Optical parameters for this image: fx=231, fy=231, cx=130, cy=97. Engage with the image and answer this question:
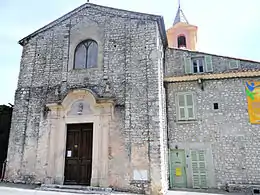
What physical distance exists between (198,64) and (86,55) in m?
5.26

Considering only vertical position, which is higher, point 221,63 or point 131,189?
point 221,63

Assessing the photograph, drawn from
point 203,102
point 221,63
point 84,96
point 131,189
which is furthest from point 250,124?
point 84,96

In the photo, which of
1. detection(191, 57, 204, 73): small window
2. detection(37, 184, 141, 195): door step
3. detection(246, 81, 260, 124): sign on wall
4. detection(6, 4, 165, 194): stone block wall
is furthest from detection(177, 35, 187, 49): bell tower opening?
detection(37, 184, 141, 195): door step

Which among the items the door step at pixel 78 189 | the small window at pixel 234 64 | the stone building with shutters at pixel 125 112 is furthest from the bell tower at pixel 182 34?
the door step at pixel 78 189

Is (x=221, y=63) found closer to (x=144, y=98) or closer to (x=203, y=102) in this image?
(x=203, y=102)

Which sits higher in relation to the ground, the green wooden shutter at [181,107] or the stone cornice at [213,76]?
the stone cornice at [213,76]

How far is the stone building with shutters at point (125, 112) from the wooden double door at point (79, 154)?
0.04 metres

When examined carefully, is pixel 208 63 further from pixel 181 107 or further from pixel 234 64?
pixel 181 107

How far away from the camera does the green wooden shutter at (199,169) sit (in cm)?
924

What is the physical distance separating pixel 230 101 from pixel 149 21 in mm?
4771

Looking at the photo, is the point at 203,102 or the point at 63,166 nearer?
the point at 63,166

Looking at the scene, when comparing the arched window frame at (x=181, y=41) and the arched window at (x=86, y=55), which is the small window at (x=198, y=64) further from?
the arched window frame at (x=181, y=41)

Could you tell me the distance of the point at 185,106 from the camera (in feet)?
33.1

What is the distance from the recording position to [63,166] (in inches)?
334
